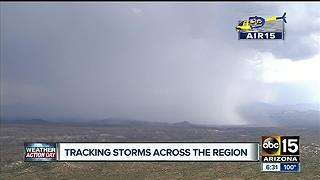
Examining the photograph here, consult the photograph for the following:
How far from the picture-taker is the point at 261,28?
84.1 meters

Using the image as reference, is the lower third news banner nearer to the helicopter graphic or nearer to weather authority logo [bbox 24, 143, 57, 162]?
weather authority logo [bbox 24, 143, 57, 162]

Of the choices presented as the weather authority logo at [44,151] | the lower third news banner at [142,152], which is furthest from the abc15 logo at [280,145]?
the weather authority logo at [44,151]

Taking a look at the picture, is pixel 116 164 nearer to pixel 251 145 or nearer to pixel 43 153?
pixel 43 153

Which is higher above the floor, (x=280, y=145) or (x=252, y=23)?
(x=252, y=23)

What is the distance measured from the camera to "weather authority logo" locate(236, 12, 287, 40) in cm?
8212

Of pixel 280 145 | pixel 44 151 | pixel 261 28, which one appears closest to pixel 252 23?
pixel 261 28

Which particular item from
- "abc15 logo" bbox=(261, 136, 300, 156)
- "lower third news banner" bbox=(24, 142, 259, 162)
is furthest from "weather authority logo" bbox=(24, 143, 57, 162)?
"abc15 logo" bbox=(261, 136, 300, 156)

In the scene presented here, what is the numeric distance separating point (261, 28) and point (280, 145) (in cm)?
2639

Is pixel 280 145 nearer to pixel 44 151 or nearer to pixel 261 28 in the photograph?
pixel 261 28

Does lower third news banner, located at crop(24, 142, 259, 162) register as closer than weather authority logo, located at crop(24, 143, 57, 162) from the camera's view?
Yes

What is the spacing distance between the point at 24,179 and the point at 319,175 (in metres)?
86.6

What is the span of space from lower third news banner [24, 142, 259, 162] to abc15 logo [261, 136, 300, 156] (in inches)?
171

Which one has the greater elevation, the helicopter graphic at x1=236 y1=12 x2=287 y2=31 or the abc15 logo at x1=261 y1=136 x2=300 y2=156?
the helicopter graphic at x1=236 y1=12 x2=287 y2=31

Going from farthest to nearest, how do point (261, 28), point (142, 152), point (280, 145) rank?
point (261, 28)
point (142, 152)
point (280, 145)
